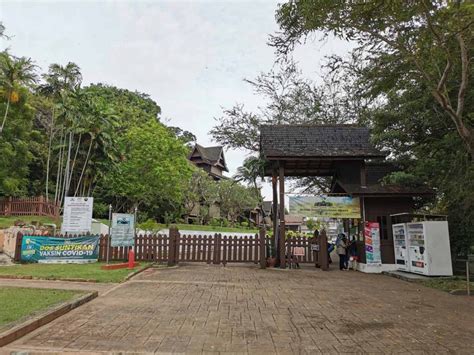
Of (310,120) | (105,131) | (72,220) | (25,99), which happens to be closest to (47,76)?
(25,99)

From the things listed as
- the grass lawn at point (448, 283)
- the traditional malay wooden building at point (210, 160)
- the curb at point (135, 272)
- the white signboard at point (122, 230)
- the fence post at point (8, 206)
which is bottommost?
the grass lawn at point (448, 283)

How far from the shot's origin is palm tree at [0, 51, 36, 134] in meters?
23.5

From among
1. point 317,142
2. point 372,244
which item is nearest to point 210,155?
point 317,142

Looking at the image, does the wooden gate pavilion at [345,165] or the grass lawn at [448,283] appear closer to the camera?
the grass lawn at [448,283]

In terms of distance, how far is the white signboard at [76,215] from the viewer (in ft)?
50.1

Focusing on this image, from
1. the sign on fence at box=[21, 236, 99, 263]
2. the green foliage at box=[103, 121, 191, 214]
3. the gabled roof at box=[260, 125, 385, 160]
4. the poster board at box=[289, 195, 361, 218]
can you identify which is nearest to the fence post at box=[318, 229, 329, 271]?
the poster board at box=[289, 195, 361, 218]

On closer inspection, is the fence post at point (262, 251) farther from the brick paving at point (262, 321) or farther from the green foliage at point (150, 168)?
the green foliage at point (150, 168)

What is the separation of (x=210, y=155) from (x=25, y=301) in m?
42.1

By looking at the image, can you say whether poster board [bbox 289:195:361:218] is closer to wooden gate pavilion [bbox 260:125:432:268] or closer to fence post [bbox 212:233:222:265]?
wooden gate pavilion [bbox 260:125:432:268]

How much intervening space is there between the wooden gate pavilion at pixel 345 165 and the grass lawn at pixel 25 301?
9.18 meters

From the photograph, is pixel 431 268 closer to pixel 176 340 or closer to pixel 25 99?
pixel 176 340

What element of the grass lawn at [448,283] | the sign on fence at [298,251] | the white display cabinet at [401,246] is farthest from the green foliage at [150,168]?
the grass lawn at [448,283]

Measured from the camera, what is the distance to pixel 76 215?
15.4 m

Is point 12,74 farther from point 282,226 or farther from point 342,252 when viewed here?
point 342,252
